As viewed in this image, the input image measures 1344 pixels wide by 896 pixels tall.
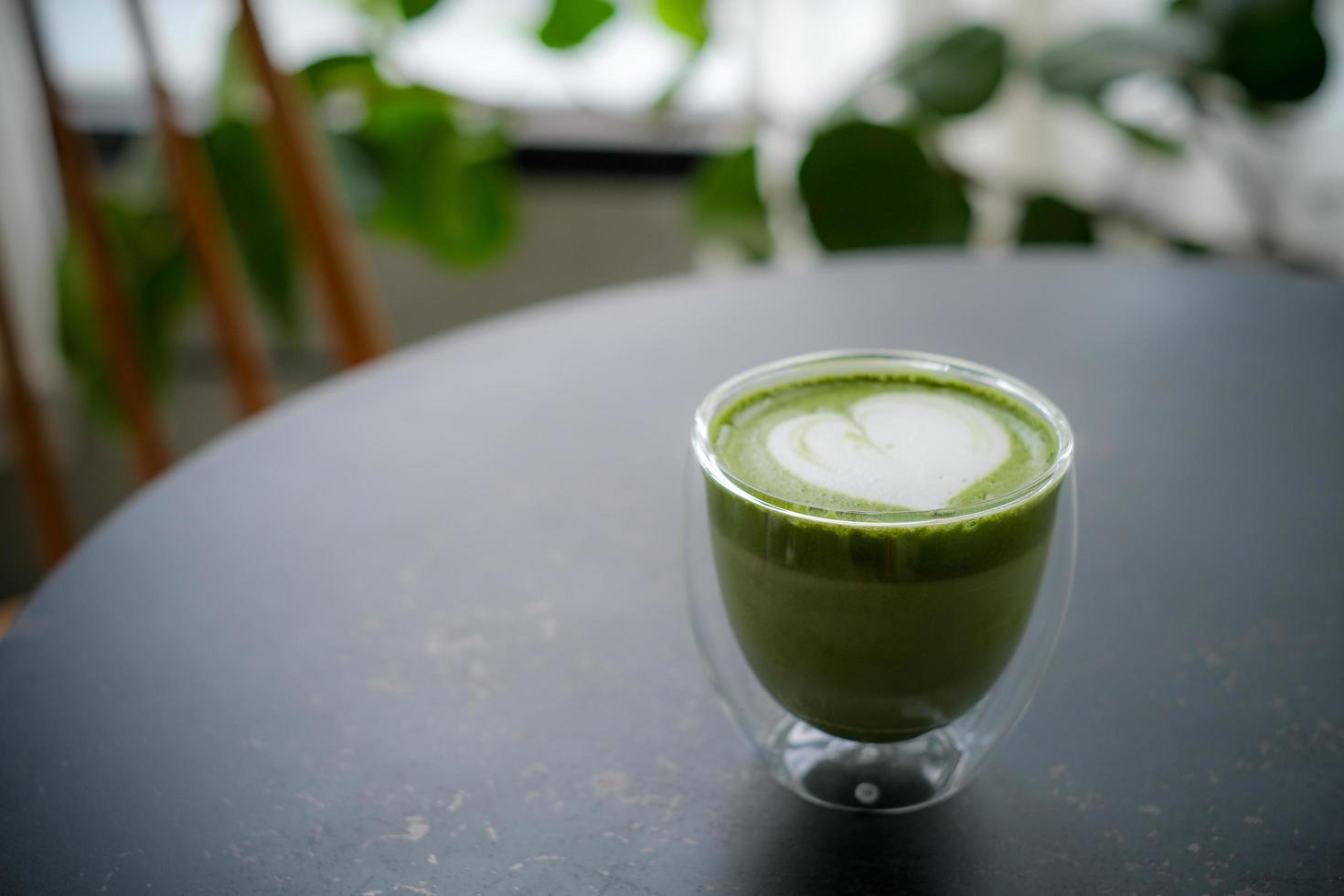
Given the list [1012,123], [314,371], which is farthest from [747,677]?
[314,371]

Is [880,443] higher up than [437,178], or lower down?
higher up

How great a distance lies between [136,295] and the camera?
5.51 ft

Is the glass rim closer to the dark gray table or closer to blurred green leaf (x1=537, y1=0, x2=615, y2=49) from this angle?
the dark gray table

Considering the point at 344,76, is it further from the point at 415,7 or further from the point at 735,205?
the point at 735,205

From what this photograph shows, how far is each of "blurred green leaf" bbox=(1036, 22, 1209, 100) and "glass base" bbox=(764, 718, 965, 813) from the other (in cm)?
108

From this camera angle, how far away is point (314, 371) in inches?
86.4

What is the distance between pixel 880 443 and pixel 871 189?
978 mm

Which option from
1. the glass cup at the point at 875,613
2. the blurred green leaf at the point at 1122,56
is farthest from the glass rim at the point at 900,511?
the blurred green leaf at the point at 1122,56

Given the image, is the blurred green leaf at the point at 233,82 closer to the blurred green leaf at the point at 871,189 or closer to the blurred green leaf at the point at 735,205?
the blurred green leaf at the point at 735,205

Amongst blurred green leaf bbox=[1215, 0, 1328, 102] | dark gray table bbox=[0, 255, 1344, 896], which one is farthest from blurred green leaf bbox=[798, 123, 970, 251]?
dark gray table bbox=[0, 255, 1344, 896]

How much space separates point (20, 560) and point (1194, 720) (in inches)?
82.2

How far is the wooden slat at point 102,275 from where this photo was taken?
1053mm

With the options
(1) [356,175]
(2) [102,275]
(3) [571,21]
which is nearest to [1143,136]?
(3) [571,21]

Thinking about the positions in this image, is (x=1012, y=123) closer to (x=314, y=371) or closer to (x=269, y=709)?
(x=314, y=371)
